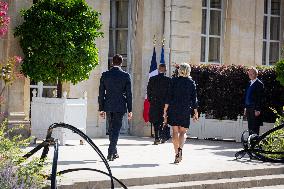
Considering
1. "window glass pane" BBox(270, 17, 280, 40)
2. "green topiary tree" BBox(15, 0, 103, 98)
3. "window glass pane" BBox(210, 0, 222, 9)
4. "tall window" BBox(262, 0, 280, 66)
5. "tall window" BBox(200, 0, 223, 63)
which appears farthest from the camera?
"window glass pane" BBox(270, 17, 280, 40)

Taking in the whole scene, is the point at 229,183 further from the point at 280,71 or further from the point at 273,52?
the point at 273,52

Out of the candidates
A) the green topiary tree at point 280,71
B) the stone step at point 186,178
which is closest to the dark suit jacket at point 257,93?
the green topiary tree at point 280,71

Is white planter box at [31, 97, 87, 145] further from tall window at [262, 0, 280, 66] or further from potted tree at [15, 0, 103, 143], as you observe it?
tall window at [262, 0, 280, 66]

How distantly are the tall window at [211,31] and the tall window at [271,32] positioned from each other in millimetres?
1874

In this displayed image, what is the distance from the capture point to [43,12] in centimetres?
1379

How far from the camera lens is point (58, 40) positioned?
1358 centimetres

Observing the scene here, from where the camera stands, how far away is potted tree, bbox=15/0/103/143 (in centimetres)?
1362

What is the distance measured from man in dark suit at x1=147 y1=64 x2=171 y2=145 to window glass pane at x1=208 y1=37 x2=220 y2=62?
4.76 metres

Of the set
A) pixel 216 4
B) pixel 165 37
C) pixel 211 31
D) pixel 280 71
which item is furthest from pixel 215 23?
pixel 280 71

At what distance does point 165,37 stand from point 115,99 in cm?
676

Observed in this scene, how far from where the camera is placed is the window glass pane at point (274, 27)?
69.1ft

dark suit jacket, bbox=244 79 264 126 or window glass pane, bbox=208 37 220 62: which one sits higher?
window glass pane, bbox=208 37 220 62

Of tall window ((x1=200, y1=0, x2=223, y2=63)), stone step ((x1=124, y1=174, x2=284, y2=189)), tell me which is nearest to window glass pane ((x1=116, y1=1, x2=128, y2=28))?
tall window ((x1=200, y1=0, x2=223, y2=63))

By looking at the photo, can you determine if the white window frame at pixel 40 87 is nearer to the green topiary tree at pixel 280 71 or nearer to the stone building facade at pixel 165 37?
the stone building facade at pixel 165 37
